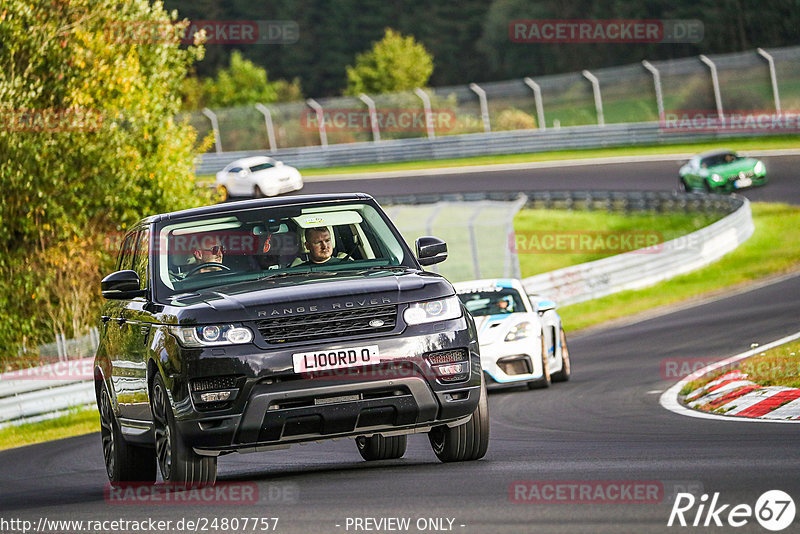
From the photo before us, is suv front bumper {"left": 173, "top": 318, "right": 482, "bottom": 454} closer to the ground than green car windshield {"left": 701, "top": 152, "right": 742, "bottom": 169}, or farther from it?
farther from it

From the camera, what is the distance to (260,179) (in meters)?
45.3

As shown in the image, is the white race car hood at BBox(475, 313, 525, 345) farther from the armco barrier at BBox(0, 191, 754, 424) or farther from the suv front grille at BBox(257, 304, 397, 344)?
the suv front grille at BBox(257, 304, 397, 344)

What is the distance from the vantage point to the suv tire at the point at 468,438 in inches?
326

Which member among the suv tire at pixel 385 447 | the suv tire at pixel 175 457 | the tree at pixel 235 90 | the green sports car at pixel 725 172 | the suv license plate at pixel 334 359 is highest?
the tree at pixel 235 90

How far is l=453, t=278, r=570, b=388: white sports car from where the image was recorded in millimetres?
15320

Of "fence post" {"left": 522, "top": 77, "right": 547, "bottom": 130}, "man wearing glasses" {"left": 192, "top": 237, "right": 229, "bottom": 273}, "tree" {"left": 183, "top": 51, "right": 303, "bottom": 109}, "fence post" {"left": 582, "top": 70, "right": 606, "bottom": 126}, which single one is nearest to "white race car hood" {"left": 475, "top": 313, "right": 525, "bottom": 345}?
"man wearing glasses" {"left": 192, "top": 237, "right": 229, "bottom": 273}

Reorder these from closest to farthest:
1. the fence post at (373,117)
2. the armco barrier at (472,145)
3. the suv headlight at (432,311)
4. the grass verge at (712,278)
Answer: the suv headlight at (432,311), the grass verge at (712,278), the armco barrier at (472,145), the fence post at (373,117)

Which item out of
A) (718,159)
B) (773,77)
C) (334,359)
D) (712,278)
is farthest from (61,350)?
(773,77)

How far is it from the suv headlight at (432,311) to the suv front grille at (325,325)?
0.39 feet

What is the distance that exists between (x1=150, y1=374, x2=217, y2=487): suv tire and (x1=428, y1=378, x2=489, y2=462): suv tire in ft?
4.89

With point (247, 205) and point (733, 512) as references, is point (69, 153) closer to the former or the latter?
point (247, 205)

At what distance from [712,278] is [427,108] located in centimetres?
2684

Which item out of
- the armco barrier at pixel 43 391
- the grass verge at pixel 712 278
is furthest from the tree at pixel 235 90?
the armco barrier at pixel 43 391

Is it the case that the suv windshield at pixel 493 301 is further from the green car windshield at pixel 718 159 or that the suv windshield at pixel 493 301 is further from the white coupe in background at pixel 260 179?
the white coupe in background at pixel 260 179
